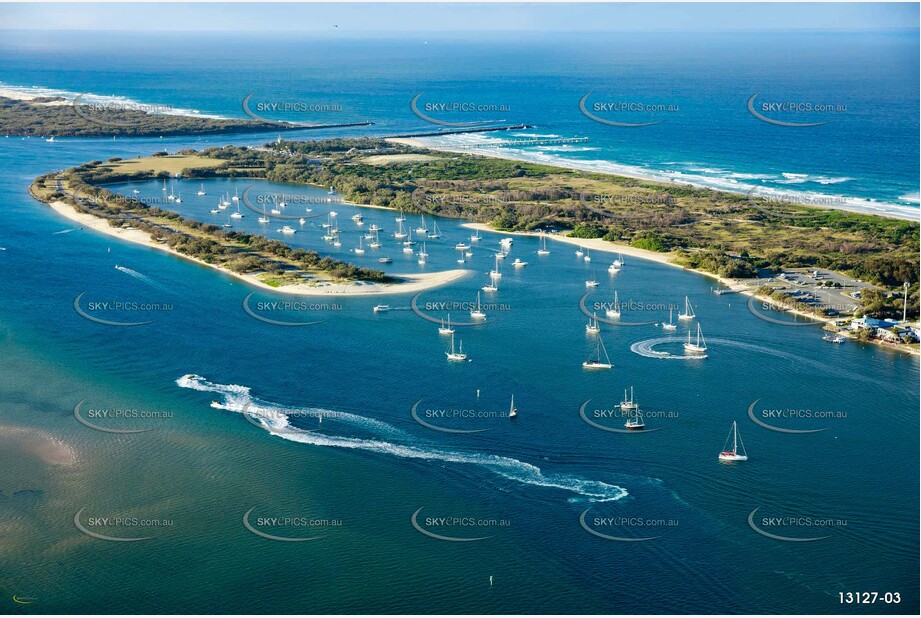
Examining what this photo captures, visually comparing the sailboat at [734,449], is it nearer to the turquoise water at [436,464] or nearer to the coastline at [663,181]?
the turquoise water at [436,464]

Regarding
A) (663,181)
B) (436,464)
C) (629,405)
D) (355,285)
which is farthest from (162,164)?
(436,464)

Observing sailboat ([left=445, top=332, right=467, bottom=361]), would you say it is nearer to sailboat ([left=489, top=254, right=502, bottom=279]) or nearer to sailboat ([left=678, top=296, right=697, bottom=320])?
sailboat ([left=678, top=296, right=697, bottom=320])

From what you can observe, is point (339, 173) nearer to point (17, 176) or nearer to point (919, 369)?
point (17, 176)

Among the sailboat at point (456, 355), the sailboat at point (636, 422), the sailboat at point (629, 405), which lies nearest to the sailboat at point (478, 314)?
the sailboat at point (456, 355)

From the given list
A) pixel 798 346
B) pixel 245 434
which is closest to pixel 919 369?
pixel 798 346

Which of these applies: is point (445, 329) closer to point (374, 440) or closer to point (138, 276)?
point (374, 440)

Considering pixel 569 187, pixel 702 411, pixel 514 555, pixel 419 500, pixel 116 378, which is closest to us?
pixel 514 555
